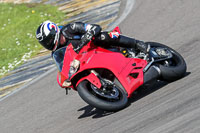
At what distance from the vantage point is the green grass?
11.4 meters

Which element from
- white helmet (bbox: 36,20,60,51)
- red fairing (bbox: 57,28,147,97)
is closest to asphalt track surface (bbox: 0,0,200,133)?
red fairing (bbox: 57,28,147,97)

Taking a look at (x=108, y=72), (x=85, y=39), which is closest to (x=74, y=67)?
(x=85, y=39)

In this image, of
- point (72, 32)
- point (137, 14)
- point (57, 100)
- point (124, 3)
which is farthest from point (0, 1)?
point (72, 32)

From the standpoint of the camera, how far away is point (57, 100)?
7973mm

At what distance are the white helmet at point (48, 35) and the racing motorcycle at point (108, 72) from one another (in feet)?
0.54

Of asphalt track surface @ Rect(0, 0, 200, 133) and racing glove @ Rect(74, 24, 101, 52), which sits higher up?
racing glove @ Rect(74, 24, 101, 52)

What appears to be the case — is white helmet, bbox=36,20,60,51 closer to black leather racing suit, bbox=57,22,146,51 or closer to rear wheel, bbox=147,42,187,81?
black leather racing suit, bbox=57,22,146,51

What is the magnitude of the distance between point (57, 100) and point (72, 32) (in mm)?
1929

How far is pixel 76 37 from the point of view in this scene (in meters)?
6.55

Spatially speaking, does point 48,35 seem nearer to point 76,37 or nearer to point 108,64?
point 76,37

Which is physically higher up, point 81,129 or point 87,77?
point 87,77

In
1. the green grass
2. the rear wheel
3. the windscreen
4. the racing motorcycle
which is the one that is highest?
the windscreen

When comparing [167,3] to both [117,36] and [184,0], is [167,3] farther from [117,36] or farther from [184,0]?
[117,36]

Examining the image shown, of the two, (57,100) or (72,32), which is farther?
(57,100)
